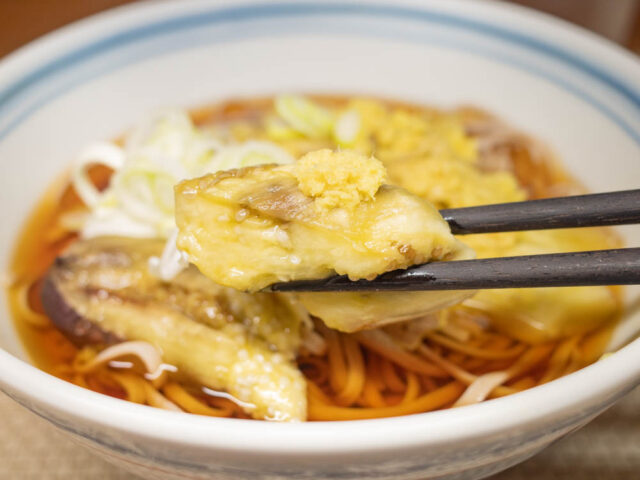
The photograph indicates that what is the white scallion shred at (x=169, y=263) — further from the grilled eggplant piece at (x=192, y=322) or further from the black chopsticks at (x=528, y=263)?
the black chopsticks at (x=528, y=263)

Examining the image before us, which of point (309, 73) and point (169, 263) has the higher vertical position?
point (309, 73)

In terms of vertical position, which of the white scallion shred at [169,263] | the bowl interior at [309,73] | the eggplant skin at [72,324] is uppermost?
the bowl interior at [309,73]

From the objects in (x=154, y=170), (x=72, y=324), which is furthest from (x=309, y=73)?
(x=72, y=324)

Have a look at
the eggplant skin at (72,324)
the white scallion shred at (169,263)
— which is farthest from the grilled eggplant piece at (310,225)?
the eggplant skin at (72,324)

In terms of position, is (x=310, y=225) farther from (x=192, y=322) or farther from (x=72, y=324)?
(x=72, y=324)

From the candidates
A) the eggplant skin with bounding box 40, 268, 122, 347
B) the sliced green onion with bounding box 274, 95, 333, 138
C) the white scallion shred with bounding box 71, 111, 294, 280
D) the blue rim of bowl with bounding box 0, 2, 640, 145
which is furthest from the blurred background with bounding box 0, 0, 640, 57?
the eggplant skin with bounding box 40, 268, 122, 347

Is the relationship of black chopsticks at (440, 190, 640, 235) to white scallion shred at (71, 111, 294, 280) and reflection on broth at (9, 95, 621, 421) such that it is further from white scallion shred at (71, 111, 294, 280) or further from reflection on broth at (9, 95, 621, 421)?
white scallion shred at (71, 111, 294, 280)

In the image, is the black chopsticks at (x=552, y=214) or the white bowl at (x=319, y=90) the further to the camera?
the black chopsticks at (x=552, y=214)
